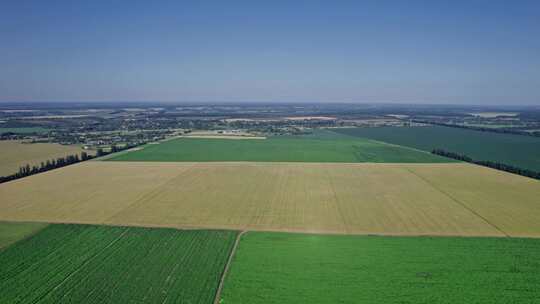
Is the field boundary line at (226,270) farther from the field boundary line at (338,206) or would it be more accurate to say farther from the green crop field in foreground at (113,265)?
the field boundary line at (338,206)

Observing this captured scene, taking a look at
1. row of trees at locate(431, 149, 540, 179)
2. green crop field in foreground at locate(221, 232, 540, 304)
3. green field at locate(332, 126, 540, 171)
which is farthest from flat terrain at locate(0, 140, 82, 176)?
green field at locate(332, 126, 540, 171)

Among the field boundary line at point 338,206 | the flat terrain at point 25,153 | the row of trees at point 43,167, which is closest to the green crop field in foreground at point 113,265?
Result: the field boundary line at point 338,206

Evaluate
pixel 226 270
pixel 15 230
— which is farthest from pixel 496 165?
pixel 15 230

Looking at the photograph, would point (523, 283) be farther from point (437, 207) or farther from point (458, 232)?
point (437, 207)

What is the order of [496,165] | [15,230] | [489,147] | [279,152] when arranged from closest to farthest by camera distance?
[15,230] → [496,165] → [279,152] → [489,147]

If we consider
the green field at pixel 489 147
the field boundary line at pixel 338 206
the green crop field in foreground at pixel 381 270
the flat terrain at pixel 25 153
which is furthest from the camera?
the green field at pixel 489 147

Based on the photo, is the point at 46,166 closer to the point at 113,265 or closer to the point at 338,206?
the point at 113,265

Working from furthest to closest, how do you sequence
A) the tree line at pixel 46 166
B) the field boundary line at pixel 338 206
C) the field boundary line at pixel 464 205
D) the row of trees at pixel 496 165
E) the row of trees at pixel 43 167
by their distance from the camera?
the row of trees at pixel 496 165
the tree line at pixel 46 166
the row of trees at pixel 43 167
the field boundary line at pixel 338 206
the field boundary line at pixel 464 205
